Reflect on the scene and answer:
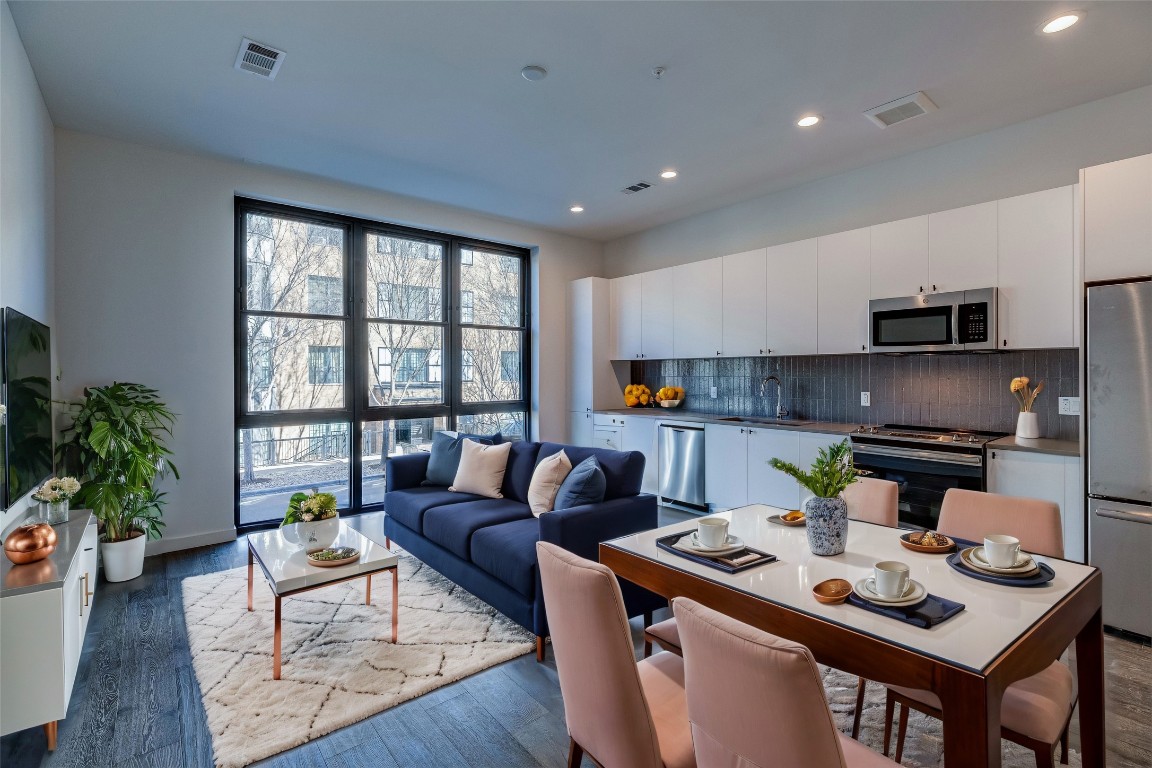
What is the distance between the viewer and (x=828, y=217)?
184 inches

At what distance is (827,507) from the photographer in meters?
1.70

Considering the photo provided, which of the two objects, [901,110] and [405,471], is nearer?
[901,110]

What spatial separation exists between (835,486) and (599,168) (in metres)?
3.43

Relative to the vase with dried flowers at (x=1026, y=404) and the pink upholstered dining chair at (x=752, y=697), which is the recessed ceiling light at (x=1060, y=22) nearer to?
the vase with dried flowers at (x=1026, y=404)

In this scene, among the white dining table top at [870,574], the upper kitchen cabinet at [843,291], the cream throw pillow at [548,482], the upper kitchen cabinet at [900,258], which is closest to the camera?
the white dining table top at [870,574]

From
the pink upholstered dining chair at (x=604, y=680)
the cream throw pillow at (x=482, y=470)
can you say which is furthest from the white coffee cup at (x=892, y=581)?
the cream throw pillow at (x=482, y=470)

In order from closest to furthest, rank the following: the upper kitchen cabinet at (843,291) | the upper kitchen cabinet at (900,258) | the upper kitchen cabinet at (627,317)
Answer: the upper kitchen cabinet at (900,258) < the upper kitchen cabinet at (843,291) < the upper kitchen cabinet at (627,317)

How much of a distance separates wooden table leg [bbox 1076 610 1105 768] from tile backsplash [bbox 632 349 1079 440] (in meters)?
2.48

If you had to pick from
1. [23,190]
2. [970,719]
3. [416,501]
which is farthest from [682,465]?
[23,190]

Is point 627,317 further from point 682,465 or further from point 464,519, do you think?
point 464,519

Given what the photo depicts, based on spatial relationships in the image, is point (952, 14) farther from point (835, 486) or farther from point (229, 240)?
point (229, 240)

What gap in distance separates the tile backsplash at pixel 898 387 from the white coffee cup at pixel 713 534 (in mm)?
3129

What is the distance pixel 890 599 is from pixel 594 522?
1.58 m

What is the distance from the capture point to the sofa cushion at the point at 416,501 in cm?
354
